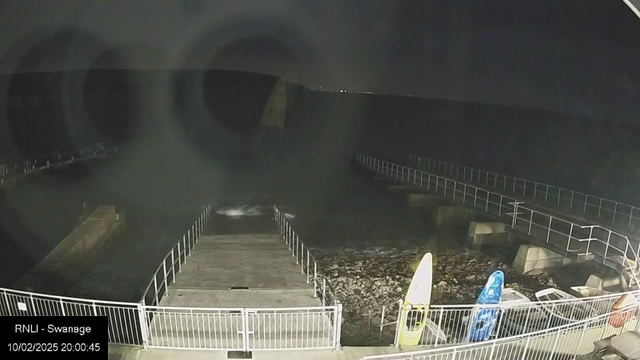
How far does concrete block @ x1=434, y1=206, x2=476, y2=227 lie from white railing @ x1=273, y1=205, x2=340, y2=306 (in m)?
6.66

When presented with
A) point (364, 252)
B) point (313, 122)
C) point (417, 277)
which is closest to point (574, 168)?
point (364, 252)

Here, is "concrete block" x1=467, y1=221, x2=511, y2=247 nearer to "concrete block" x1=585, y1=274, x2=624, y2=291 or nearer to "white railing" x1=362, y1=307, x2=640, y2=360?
"concrete block" x1=585, y1=274, x2=624, y2=291

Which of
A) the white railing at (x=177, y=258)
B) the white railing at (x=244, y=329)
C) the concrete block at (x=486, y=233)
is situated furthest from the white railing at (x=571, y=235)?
the white railing at (x=177, y=258)

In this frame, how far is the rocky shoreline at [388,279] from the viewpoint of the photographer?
1162 cm

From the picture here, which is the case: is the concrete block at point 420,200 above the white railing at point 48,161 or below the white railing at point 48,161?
above

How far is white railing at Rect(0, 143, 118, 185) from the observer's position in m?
20.1

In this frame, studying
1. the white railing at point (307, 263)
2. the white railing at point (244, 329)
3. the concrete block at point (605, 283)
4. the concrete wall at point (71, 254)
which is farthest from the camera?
the concrete wall at point (71, 254)

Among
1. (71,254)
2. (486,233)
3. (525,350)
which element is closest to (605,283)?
(486,233)

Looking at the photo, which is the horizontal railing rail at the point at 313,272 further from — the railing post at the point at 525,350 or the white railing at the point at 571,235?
the white railing at the point at 571,235

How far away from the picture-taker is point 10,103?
128 ft

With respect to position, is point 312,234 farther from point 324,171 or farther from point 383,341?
point 324,171

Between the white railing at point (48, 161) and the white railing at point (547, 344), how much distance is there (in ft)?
63.9

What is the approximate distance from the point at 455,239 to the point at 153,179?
2137cm

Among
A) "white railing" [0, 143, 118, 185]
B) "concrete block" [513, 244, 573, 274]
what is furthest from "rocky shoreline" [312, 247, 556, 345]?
"white railing" [0, 143, 118, 185]
